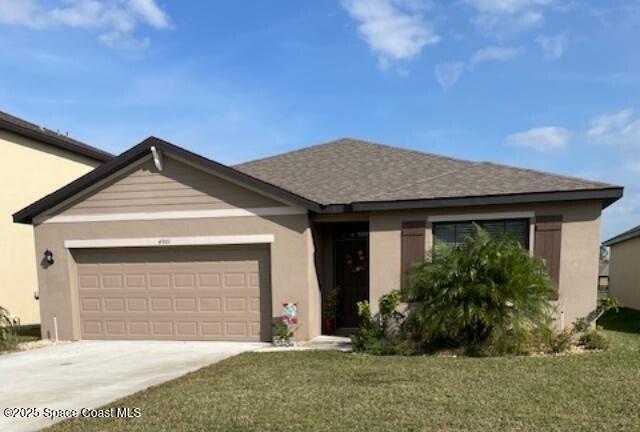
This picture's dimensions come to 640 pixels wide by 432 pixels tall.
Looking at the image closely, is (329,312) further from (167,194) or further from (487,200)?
(167,194)

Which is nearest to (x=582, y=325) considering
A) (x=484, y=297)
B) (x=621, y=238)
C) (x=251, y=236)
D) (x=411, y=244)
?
(x=484, y=297)

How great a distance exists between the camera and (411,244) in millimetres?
8508

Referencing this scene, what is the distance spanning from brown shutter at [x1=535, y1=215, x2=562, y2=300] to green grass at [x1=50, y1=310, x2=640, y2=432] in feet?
5.33

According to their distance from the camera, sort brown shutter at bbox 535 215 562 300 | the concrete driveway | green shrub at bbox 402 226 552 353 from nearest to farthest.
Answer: the concrete driveway
green shrub at bbox 402 226 552 353
brown shutter at bbox 535 215 562 300

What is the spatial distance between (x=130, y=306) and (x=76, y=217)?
2485mm

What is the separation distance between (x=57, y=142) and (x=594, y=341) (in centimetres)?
1609

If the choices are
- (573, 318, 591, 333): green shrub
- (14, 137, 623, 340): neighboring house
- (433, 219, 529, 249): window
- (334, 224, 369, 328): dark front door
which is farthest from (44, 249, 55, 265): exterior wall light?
(573, 318, 591, 333): green shrub

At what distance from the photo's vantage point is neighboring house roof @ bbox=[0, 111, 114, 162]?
41.6 ft

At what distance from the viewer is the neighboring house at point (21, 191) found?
12625 mm

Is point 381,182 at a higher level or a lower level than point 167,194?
higher

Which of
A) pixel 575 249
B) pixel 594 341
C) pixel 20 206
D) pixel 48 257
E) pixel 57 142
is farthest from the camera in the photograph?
pixel 57 142

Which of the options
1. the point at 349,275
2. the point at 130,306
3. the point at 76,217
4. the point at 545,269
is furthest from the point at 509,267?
the point at 76,217

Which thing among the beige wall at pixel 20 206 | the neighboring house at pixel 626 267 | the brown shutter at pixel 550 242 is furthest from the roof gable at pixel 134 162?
the neighboring house at pixel 626 267

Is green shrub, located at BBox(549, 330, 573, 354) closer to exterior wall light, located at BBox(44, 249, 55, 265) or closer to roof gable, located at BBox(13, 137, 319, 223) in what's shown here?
roof gable, located at BBox(13, 137, 319, 223)
